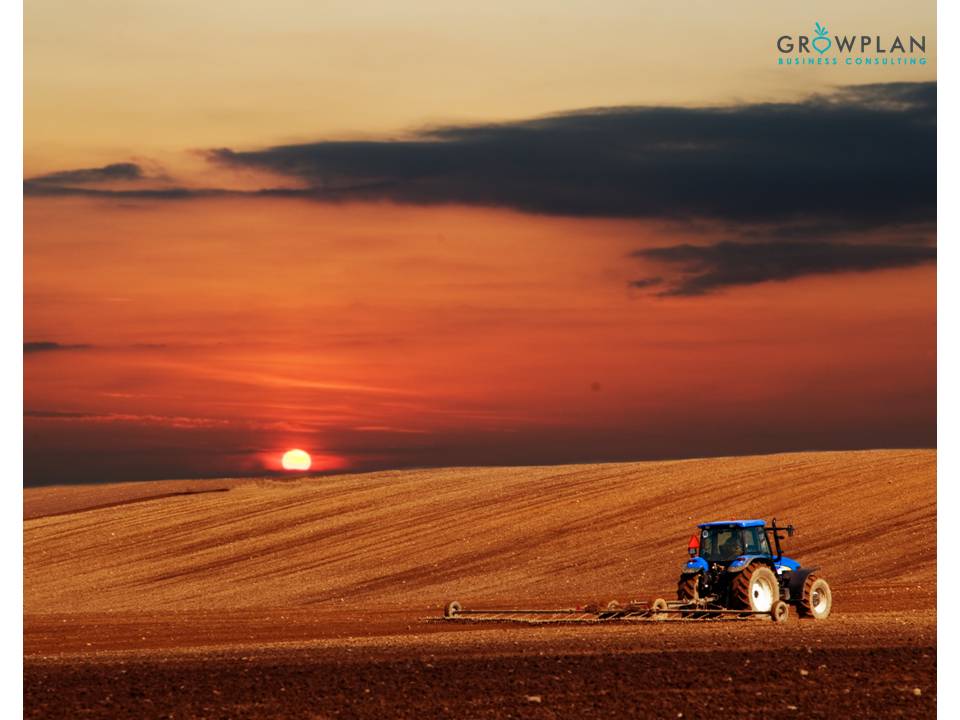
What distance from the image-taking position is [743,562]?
29562 mm

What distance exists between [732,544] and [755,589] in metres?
1.50

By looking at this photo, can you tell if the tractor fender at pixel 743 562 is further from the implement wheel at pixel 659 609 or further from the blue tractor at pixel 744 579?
the implement wheel at pixel 659 609

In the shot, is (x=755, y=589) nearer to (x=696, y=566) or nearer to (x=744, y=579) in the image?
(x=744, y=579)

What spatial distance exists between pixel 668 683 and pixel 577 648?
196 inches

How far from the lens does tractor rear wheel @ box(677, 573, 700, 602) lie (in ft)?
96.5

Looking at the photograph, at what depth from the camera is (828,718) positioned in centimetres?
1652

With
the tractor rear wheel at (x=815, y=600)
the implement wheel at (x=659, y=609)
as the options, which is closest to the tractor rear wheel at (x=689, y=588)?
the implement wheel at (x=659, y=609)

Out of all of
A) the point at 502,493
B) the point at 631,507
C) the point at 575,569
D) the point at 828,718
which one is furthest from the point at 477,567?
the point at 828,718

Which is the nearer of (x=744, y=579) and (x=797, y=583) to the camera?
(x=744, y=579)

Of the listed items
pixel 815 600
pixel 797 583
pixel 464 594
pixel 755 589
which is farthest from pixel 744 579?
pixel 464 594

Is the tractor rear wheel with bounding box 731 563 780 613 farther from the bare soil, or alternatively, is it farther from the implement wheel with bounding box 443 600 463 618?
the implement wheel with bounding box 443 600 463 618

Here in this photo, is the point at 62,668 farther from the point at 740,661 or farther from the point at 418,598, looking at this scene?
the point at 418,598
